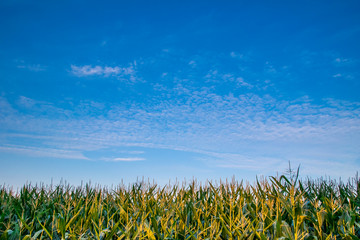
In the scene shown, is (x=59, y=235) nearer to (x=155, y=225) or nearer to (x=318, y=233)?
(x=155, y=225)

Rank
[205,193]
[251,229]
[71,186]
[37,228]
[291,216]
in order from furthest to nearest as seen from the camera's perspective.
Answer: [71,186] < [205,193] < [37,228] < [291,216] < [251,229]

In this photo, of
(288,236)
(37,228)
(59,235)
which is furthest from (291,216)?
(37,228)

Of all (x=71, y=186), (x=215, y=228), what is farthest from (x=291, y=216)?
(x=71, y=186)

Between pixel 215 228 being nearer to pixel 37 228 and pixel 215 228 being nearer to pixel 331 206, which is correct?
pixel 331 206

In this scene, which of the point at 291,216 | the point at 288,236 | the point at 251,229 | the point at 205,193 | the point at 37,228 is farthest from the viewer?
the point at 205,193

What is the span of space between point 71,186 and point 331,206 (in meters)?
5.45

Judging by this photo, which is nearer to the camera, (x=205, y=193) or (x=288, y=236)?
(x=288, y=236)

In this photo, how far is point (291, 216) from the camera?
4.33 metres

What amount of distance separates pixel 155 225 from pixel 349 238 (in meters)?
2.53

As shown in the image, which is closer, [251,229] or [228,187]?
[251,229]

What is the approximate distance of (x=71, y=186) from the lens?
6898mm

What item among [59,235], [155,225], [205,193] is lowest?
[59,235]

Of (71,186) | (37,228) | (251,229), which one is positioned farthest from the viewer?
(71,186)

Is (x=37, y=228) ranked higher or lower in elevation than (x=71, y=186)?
lower
